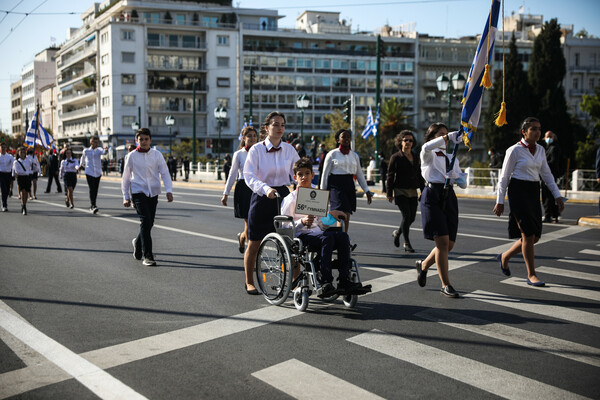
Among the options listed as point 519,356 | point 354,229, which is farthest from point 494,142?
point 519,356

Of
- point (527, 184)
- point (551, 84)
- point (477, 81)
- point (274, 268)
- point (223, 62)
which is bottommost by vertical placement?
point (274, 268)

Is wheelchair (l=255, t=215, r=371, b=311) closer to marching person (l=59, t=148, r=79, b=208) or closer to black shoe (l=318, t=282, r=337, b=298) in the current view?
black shoe (l=318, t=282, r=337, b=298)

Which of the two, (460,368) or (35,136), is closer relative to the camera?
(460,368)

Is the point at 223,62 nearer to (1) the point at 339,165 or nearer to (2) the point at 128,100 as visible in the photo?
(2) the point at 128,100

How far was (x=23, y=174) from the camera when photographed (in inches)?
669

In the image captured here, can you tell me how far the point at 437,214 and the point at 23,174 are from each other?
45.7 feet

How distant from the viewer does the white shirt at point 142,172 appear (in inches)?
344

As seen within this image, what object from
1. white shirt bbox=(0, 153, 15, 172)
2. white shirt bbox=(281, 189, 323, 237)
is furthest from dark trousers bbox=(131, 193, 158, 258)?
white shirt bbox=(0, 153, 15, 172)

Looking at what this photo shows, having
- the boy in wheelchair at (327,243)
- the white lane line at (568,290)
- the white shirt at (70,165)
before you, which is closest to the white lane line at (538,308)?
the white lane line at (568,290)

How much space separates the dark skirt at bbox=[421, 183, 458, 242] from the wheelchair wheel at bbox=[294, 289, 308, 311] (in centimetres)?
158

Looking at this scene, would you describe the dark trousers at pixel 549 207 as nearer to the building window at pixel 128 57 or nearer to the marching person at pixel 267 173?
the marching person at pixel 267 173

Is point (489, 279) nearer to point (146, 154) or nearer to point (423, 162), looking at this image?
point (423, 162)

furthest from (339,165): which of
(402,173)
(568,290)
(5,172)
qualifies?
(5,172)

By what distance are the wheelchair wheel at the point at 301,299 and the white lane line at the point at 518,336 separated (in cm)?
105
